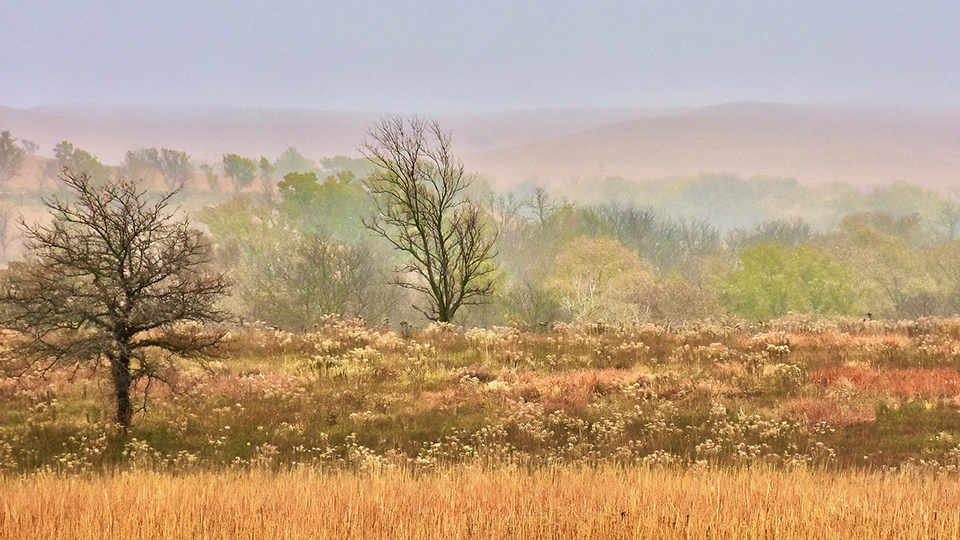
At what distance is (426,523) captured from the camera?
639cm

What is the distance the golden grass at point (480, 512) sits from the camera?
6.00m

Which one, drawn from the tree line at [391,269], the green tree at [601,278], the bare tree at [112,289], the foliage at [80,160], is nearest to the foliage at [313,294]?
the tree line at [391,269]

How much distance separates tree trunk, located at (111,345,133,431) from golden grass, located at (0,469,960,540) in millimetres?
5384

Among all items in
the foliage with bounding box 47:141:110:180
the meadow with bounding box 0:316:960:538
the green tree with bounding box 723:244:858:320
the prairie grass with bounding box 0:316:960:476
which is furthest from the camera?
the foliage with bounding box 47:141:110:180

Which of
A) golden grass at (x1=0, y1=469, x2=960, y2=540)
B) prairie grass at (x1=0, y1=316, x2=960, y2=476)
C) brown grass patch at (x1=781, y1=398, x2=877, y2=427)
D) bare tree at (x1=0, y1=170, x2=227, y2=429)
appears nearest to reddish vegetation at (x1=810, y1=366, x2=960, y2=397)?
prairie grass at (x1=0, y1=316, x2=960, y2=476)

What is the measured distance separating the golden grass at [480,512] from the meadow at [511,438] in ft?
0.13

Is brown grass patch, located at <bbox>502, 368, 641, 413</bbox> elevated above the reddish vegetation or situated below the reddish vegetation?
below

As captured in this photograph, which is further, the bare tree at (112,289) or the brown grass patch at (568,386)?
the brown grass patch at (568,386)

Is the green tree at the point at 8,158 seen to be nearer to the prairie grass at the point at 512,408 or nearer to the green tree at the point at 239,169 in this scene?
the green tree at the point at 239,169

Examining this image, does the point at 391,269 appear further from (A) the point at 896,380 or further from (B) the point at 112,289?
(A) the point at 896,380

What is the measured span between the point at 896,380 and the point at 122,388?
1705 cm

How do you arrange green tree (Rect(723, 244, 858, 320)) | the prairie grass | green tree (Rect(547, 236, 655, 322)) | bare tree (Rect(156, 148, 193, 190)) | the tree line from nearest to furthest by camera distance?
the prairie grass < the tree line < green tree (Rect(547, 236, 655, 322)) < green tree (Rect(723, 244, 858, 320)) < bare tree (Rect(156, 148, 193, 190))

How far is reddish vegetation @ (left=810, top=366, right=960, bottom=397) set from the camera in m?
15.9

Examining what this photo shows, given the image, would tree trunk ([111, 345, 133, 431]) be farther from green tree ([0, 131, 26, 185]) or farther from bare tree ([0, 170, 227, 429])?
green tree ([0, 131, 26, 185])
